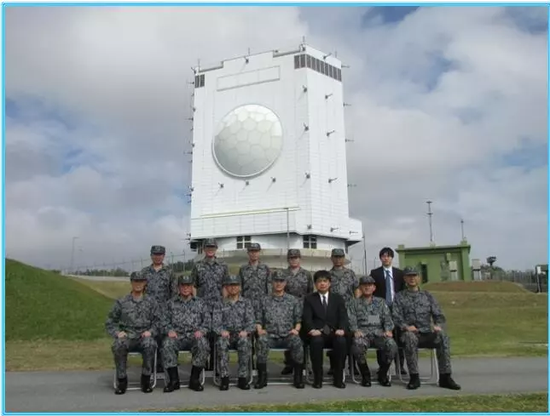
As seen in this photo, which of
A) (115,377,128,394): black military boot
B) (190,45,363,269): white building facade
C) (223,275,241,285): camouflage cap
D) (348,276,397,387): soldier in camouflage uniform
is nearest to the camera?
(115,377,128,394): black military boot

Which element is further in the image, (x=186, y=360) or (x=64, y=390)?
(x=186, y=360)

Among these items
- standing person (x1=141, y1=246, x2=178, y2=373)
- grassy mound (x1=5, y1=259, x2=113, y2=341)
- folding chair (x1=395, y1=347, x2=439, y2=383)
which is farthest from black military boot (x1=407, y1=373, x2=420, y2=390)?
grassy mound (x1=5, y1=259, x2=113, y2=341)

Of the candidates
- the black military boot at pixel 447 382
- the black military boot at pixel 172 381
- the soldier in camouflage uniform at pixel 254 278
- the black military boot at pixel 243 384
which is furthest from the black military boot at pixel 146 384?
the black military boot at pixel 447 382

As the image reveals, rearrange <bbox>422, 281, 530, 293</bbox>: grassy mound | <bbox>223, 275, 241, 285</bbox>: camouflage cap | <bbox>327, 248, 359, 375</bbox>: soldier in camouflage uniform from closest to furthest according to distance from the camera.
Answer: <bbox>223, 275, 241, 285</bbox>: camouflage cap → <bbox>327, 248, 359, 375</bbox>: soldier in camouflage uniform → <bbox>422, 281, 530, 293</bbox>: grassy mound

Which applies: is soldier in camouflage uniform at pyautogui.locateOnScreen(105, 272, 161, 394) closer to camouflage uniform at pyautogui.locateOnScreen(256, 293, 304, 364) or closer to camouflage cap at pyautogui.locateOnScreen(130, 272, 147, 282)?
camouflage cap at pyautogui.locateOnScreen(130, 272, 147, 282)

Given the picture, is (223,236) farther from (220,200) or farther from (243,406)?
(243,406)

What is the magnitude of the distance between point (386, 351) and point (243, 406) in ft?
7.43

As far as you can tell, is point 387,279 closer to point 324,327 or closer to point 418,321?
Result: point 418,321

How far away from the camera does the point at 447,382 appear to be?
272 inches

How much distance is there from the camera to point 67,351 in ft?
36.8

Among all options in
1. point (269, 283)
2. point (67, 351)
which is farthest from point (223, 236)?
point (269, 283)

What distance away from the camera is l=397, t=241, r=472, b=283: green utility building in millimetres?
45500

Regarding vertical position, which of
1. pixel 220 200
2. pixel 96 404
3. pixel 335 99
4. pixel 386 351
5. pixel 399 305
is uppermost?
pixel 335 99

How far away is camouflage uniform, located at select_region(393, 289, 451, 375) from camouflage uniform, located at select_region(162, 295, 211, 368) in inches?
98.3
